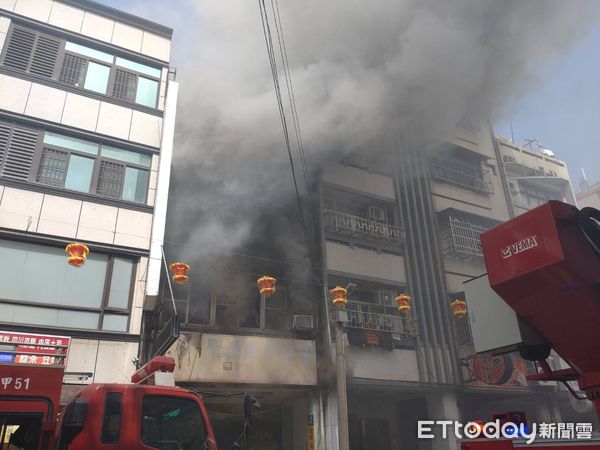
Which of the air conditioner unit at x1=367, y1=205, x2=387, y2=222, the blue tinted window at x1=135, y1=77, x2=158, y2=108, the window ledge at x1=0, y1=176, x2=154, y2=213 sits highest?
the blue tinted window at x1=135, y1=77, x2=158, y2=108

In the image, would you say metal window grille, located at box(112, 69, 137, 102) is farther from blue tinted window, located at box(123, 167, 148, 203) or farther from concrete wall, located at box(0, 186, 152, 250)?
concrete wall, located at box(0, 186, 152, 250)

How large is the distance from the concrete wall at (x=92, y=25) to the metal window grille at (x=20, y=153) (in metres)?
3.45

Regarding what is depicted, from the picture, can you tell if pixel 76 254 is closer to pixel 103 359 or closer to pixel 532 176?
pixel 103 359

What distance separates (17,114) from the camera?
10.9 metres

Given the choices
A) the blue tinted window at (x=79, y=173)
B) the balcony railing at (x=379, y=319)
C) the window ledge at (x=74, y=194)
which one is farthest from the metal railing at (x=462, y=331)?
the blue tinted window at (x=79, y=173)

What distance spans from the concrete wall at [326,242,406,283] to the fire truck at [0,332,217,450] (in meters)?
9.45

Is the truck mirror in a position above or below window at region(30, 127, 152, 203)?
below

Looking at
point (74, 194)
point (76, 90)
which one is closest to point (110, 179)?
point (74, 194)

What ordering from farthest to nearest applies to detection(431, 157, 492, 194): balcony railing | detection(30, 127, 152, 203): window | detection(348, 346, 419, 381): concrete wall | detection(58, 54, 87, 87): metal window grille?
detection(431, 157, 492, 194): balcony railing, detection(348, 346, 419, 381): concrete wall, detection(58, 54, 87, 87): metal window grille, detection(30, 127, 152, 203): window

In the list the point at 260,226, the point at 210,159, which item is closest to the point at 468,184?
the point at 260,226

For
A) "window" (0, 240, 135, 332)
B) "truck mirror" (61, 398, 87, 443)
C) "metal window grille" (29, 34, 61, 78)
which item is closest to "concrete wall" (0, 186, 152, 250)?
"window" (0, 240, 135, 332)

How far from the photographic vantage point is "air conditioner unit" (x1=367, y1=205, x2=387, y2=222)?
1642 centimetres

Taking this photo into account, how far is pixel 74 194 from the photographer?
34.9ft

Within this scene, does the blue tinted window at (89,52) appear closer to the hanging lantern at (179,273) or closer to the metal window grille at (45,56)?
the metal window grille at (45,56)
